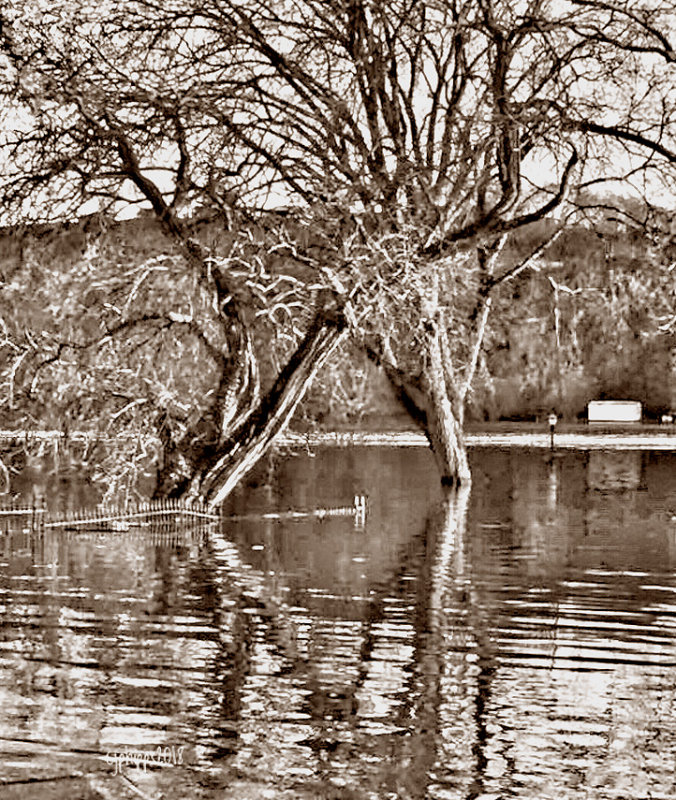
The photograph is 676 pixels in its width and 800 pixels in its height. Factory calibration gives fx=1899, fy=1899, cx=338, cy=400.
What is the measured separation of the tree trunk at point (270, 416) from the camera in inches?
991

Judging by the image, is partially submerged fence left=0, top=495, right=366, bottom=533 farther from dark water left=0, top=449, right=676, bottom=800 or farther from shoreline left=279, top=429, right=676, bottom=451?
shoreline left=279, top=429, right=676, bottom=451

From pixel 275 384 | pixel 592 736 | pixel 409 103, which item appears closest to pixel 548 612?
pixel 592 736

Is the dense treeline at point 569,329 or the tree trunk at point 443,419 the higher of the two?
the dense treeline at point 569,329

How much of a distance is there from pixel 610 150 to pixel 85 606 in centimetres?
1649

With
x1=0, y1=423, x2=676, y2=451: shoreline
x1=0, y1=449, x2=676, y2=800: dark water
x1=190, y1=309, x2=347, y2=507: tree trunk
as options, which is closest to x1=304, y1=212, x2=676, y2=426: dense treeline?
x1=0, y1=423, x2=676, y2=451: shoreline

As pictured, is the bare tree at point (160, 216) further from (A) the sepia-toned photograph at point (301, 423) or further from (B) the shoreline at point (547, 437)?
(B) the shoreline at point (547, 437)

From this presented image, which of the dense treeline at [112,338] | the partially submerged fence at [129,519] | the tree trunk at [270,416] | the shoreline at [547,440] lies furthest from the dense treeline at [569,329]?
the partially submerged fence at [129,519]

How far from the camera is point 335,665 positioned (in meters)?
12.5

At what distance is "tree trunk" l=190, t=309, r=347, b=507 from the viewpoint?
82.6 ft

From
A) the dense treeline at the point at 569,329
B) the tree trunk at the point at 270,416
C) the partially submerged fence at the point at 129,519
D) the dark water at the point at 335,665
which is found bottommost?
the dark water at the point at 335,665

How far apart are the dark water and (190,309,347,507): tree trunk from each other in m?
1.31

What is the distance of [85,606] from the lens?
1580 cm

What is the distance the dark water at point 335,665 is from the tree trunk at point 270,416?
4.30 feet

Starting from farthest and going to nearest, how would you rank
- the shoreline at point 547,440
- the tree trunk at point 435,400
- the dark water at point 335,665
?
the shoreline at point 547,440, the tree trunk at point 435,400, the dark water at point 335,665
